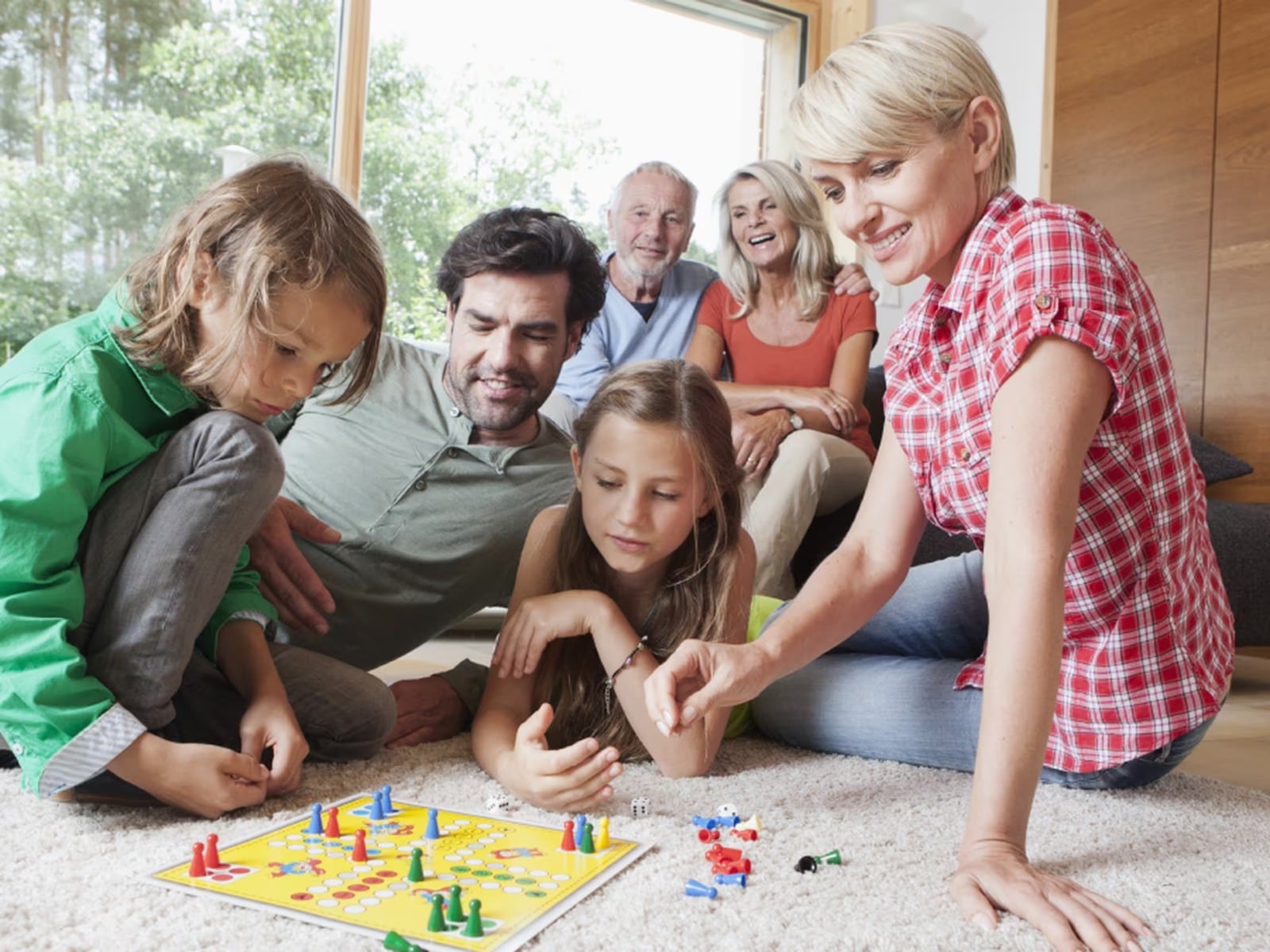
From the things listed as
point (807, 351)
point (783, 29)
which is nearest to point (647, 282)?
point (807, 351)

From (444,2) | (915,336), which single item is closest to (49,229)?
(444,2)

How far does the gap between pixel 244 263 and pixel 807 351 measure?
1.62 meters

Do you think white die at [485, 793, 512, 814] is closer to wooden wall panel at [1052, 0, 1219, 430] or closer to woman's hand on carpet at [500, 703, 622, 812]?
woman's hand on carpet at [500, 703, 622, 812]

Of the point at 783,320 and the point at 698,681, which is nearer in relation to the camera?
→ the point at 698,681

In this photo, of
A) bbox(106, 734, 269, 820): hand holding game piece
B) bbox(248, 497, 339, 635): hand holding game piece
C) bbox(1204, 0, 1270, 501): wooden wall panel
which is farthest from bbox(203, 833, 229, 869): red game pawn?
bbox(1204, 0, 1270, 501): wooden wall panel

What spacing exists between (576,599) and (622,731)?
19cm

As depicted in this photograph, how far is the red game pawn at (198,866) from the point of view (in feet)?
2.92

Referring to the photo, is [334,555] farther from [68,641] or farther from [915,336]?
[915,336]

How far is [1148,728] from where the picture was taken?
1184 millimetres

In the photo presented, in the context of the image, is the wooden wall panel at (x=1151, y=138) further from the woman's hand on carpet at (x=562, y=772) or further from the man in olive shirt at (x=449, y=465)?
the woman's hand on carpet at (x=562, y=772)

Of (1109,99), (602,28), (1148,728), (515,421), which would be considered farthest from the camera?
(602,28)

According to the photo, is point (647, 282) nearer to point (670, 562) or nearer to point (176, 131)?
point (176, 131)

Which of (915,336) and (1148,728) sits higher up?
(915,336)

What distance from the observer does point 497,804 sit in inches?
44.3
